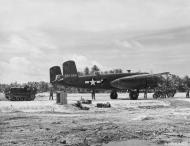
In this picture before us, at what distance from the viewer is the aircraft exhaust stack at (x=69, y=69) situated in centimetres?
4787

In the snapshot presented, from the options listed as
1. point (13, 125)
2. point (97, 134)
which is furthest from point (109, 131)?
point (13, 125)

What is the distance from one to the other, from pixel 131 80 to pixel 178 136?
3147 centimetres

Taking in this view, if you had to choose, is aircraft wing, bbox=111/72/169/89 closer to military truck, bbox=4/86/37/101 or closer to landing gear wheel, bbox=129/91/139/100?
landing gear wheel, bbox=129/91/139/100

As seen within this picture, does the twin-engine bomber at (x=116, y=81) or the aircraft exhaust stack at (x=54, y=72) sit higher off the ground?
the aircraft exhaust stack at (x=54, y=72)

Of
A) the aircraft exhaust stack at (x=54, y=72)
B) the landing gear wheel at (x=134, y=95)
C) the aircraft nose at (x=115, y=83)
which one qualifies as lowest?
the landing gear wheel at (x=134, y=95)

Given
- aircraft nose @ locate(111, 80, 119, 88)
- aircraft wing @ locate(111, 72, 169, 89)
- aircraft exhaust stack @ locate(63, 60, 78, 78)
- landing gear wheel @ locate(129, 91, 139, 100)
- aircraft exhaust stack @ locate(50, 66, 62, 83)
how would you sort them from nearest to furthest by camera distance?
landing gear wheel @ locate(129, 91, 139, 100) → aircraft wing @ locate(111, 72, 169, 89) → aircraft nose @ locate(111, 80, 119, 88) → aircraft exhaust stack @ locate(63, 60, 78, 78) → aircraft exhaust stack @ locate(50, 66, 62, 83)

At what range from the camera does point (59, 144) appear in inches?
501

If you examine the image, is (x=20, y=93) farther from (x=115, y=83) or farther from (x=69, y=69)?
(x=115, y=83)

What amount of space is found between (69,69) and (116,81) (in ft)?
21.7

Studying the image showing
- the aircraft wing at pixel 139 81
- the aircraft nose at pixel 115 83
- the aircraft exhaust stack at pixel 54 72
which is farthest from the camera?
the aircraft exhaust stack at pixel 54 72

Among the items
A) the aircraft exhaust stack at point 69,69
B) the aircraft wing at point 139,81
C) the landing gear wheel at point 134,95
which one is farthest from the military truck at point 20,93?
the landing gear wheel at point 134,95

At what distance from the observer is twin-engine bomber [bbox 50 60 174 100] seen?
1795 inches

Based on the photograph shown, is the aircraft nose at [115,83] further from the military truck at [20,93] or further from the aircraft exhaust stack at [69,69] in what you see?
the military truck at [20,93]

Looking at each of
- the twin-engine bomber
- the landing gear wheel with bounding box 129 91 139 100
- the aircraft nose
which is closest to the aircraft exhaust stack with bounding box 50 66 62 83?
the twin-engine bomber
